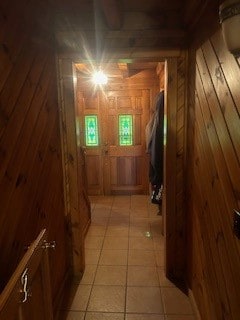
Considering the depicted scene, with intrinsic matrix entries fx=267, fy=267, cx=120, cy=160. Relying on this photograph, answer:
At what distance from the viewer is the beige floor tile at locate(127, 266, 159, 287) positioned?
98.2 inches

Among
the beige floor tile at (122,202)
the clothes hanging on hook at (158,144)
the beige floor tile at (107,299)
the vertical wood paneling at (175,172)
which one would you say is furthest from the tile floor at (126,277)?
the clothes hanging on hook at (158,144)

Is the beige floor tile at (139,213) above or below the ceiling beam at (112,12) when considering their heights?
below

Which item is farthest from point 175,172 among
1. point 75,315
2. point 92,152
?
point 92,152

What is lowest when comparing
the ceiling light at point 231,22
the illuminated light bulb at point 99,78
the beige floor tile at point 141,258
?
the beige floor tile at point 141,258

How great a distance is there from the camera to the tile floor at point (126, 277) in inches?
84.5

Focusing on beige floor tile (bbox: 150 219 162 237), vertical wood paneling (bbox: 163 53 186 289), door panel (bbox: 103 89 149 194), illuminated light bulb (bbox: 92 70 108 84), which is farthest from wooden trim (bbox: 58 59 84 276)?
door panel (bbox: 103 89 149 194)

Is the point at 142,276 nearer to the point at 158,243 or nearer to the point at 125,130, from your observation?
the point at 158,243

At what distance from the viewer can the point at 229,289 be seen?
1333 mm

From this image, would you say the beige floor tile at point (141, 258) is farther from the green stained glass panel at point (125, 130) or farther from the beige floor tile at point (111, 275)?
the green stained glass panel at point (125, 130)

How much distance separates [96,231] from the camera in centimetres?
361

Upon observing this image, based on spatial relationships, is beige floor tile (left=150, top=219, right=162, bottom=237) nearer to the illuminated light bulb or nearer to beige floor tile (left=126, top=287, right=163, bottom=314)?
beige floor tile (left=126, top=287, right=163, bottom=314)

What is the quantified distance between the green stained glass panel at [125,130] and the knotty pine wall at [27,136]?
2709mm

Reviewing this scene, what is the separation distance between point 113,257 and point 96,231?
0.71m

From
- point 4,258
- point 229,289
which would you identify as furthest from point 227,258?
point 4,258
